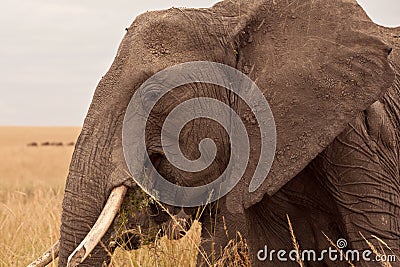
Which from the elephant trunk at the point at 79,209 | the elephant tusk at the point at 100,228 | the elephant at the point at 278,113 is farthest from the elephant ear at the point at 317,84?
the elephant trunk at the point at 79,209

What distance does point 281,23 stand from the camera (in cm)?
493

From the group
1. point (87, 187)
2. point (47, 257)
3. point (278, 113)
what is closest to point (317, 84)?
point (278, 113)

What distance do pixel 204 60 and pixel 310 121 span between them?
2.36 feet

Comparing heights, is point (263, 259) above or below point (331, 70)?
below

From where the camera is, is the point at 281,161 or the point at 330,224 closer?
the point at 281,161

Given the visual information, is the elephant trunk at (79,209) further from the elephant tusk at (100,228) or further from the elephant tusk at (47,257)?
→ the elephant tusk at (47,257)

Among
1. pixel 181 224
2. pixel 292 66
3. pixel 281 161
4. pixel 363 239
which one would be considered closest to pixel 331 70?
pixel 292 66

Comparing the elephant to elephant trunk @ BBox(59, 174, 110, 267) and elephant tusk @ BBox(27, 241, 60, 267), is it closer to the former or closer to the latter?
elephant trunk @ BBox(59, 174, 110, 267)

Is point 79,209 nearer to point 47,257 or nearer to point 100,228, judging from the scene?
point 100,228

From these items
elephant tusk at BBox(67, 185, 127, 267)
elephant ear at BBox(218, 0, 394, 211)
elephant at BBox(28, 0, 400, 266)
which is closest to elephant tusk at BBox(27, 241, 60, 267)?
elephant at BBox(28, 0, 400, 266)

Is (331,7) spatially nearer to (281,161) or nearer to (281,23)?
(281,23)

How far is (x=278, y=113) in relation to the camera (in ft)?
15.6

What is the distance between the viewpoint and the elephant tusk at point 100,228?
4.37 metres

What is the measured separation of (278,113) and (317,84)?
274 millimetres
